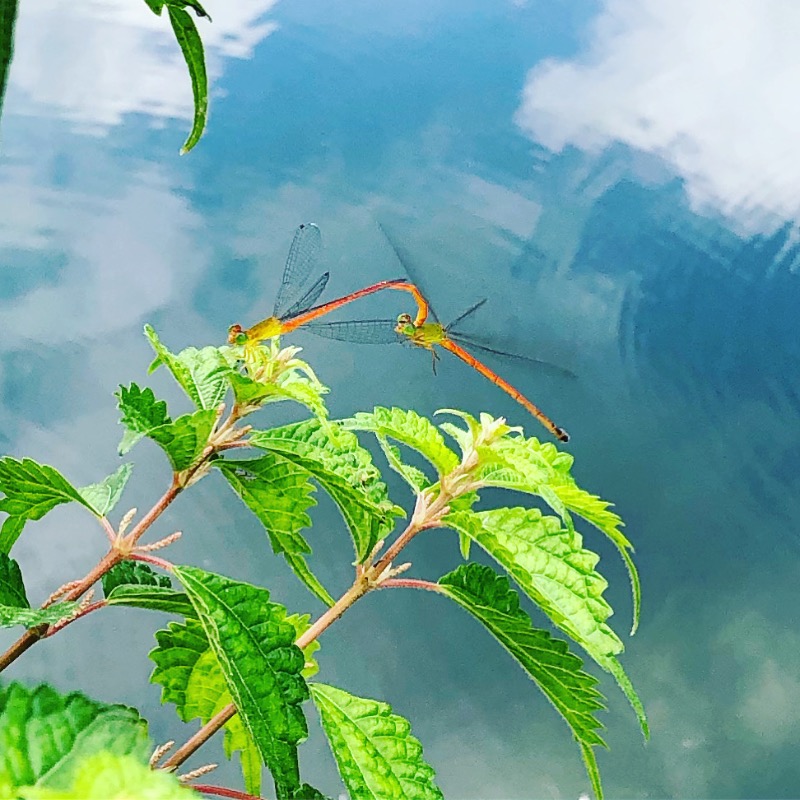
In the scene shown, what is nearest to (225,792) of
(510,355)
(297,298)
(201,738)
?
(201,738)

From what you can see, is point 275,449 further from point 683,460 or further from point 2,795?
point 683,460

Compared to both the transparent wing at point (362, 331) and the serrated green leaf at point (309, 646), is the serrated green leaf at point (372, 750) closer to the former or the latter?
the serrated green leaf at point (309, 646)

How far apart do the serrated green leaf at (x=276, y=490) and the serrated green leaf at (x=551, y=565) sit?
7 cm

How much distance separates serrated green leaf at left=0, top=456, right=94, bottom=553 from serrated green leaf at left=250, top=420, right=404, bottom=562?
83 millimetres

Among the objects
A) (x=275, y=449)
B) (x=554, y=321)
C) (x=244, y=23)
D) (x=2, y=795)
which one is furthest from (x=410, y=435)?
(x=244, y=23)

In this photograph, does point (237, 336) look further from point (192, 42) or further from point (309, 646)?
point (192, 42)

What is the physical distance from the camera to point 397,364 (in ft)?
5.50

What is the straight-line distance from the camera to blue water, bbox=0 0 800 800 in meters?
1.62

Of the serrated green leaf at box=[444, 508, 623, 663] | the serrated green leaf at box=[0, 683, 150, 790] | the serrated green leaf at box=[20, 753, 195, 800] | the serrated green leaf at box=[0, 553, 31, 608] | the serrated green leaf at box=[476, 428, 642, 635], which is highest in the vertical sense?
the serrated green leaf at box=[20, 753, 195, 800]

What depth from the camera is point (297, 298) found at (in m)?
0.68

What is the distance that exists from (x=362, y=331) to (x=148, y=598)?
1.78 ft

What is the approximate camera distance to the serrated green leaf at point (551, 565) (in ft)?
1.07

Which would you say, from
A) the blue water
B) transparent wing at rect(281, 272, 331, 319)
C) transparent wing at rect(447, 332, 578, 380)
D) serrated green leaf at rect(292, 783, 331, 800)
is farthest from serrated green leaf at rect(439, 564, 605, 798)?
the blue water

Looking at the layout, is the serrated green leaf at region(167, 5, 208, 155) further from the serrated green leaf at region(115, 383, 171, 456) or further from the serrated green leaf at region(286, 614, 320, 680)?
the serrated green leaf at region(286, 614, 320, 680)
